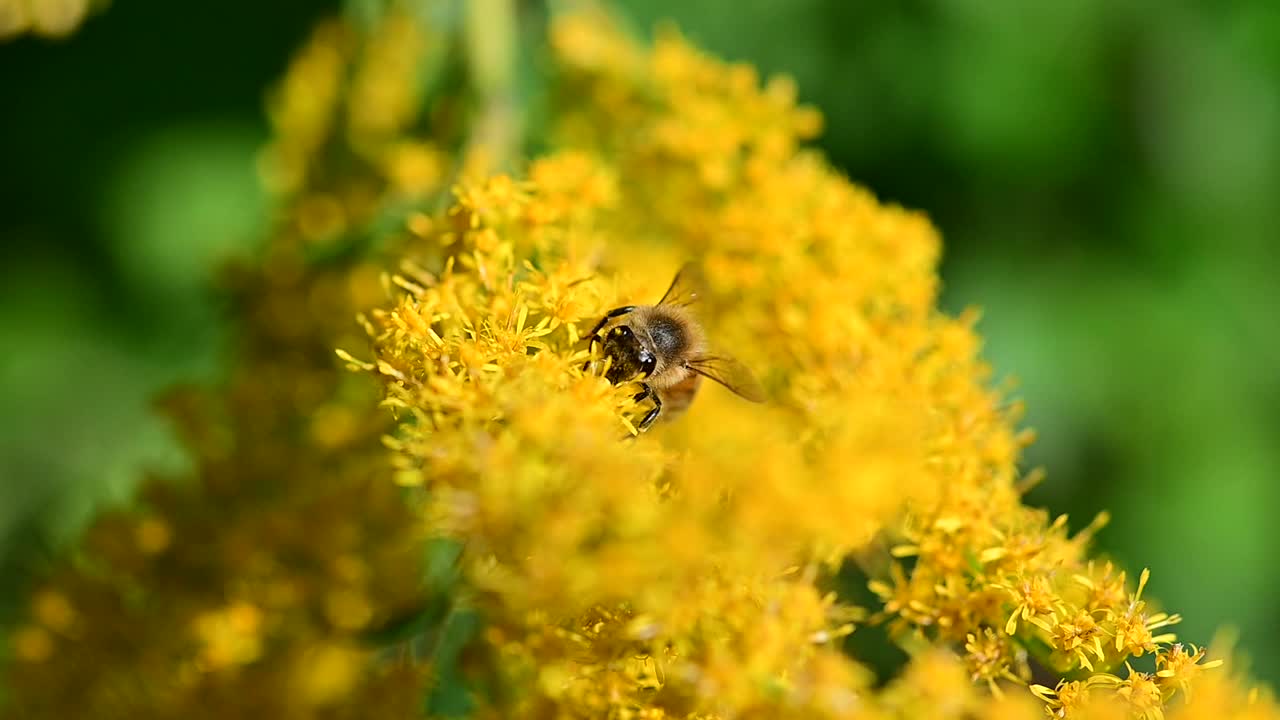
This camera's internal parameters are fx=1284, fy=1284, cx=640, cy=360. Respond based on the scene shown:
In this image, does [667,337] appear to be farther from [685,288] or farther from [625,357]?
[685,288]

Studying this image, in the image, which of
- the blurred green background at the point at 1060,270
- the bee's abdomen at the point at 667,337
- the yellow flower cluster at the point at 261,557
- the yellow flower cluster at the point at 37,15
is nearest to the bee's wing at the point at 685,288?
the bee's abdomen at the point at 667,337

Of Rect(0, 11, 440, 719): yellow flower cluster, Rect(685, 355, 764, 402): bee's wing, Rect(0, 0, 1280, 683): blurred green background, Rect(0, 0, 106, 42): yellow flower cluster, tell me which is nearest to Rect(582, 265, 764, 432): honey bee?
Rect(685, 355, 764, 402): bee's wing

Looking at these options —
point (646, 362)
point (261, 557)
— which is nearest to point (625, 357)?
point (646, 362)

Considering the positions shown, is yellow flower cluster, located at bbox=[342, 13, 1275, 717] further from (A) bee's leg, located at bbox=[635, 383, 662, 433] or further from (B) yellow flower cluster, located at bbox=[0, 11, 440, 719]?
(B) yellow flower cluster, located at bbox=[0, 11, 440, 719]

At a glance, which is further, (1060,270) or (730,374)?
(1060,270)

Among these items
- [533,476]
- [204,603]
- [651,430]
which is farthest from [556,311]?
[204,603]

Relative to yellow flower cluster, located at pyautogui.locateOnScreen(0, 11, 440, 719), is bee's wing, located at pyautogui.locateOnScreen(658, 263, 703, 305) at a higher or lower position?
higher
